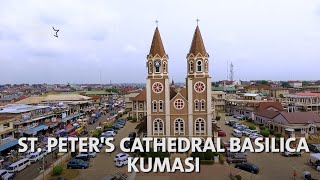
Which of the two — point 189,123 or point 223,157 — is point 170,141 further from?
point 223,157

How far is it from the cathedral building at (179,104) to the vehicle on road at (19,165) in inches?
451

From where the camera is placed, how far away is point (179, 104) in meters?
33.2

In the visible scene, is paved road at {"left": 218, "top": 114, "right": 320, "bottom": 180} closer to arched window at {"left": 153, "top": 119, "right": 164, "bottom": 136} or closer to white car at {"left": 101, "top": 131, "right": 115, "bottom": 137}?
arched window at {"left": 153, "top": 119, "right": 164, "bottom": 136}

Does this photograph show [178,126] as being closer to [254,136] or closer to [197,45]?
[197,45]

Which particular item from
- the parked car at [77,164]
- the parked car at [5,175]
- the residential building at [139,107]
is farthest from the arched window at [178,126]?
the residential building at [139,107]

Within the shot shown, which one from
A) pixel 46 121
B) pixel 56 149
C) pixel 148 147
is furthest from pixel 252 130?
pixel 46 121

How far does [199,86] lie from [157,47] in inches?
226

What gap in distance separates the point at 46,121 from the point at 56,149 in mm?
16407

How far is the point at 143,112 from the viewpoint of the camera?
2250 inches

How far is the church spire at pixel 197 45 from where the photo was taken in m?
33.4

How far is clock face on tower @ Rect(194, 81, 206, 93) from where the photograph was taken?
33116 millimetres

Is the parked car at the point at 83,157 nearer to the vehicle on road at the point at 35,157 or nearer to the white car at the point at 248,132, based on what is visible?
the vehicle on road at the point at 35,157

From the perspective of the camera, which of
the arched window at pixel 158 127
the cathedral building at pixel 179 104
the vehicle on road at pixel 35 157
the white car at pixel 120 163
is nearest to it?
the white car at pixel 120 163

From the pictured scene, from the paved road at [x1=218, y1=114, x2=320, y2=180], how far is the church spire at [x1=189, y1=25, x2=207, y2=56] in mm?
11181
